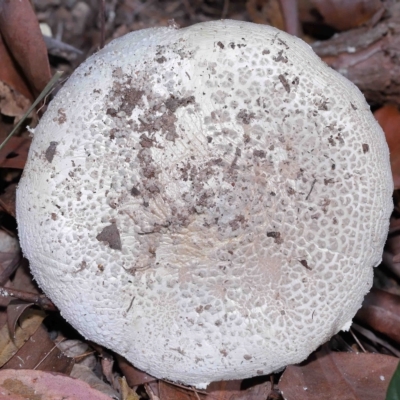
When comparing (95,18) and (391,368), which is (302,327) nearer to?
(391,368)

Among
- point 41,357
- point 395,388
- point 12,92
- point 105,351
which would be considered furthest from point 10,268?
point 395,388

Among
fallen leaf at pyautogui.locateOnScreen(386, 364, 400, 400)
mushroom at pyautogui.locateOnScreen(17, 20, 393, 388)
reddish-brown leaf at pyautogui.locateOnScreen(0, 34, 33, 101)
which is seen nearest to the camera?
fallen leaf at pyautogui.locateOnScreen(386, 364, 400, 400)

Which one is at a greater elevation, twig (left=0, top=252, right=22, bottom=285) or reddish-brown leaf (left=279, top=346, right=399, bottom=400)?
A: twig (left=0, top=252, right=22, bottom=285)

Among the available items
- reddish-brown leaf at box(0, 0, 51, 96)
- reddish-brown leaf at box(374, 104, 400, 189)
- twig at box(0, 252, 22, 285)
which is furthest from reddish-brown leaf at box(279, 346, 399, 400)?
reddish-brown leaf at box(0, 0, 51, 96)

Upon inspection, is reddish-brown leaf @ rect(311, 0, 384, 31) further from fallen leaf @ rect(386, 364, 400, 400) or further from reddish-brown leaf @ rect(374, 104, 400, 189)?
fallen leaf @ rect(386, 364, 400, 400)

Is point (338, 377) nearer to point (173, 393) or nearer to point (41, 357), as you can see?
point (173, 393)

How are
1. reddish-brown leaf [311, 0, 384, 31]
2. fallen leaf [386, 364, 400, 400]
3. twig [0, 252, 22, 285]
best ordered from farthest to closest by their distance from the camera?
reddish-brown leaf [311, 0, 384, 31] < twig [0, 252, 22, 285] < fallen leaf [386, 364, 400, 400]
